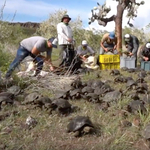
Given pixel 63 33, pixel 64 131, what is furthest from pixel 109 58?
pixel 64 131

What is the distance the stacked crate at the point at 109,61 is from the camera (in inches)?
420

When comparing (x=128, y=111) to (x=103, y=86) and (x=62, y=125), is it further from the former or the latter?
(x=103, y=86)

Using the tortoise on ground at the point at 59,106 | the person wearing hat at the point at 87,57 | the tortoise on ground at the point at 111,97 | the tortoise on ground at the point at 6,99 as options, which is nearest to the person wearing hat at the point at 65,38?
the person wearing hat at the point at 87,57

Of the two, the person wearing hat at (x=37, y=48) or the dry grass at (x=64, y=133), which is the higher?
the person wearing hat at (x=37, y=48)

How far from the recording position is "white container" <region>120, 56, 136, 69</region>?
1080 cm

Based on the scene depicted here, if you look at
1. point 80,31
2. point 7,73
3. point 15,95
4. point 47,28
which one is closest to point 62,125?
point 15,95

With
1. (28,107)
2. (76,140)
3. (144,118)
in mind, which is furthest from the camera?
(28,107)

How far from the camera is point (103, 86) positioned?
598 centimetres

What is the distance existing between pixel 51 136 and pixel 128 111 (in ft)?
4.49

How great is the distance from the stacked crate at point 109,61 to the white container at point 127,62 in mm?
180

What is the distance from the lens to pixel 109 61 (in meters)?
10.8

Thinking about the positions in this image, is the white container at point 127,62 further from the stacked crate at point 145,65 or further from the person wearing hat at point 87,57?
the person wearing hat at point 87,57

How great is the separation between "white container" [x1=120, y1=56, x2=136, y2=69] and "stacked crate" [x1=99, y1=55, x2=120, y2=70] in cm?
18

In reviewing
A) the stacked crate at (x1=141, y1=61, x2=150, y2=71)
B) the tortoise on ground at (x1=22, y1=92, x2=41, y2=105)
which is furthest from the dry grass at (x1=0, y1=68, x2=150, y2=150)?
the stacked crate at (x1=141, y1=61, x2=150, y2=71)
